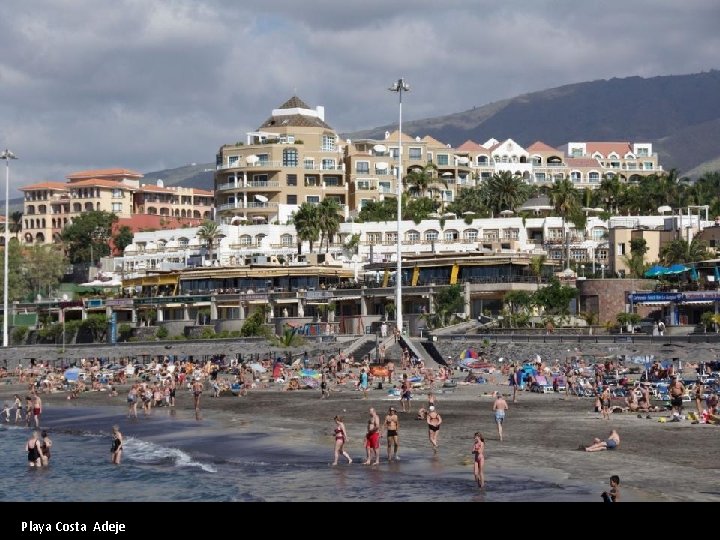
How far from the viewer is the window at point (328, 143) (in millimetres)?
121938

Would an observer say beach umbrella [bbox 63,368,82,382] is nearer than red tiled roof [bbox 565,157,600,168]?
Yes

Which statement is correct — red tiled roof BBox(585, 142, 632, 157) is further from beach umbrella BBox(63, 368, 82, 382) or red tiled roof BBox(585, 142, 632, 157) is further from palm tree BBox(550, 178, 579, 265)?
beach umbrella BBox(63, 368, 82, 382)

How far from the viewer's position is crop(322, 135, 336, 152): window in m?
122

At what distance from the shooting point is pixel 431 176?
4646 inches

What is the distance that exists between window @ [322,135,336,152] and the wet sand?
6976cm

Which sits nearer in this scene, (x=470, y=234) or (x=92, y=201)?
(x=470, y=234)

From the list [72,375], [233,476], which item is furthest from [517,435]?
[72,375]

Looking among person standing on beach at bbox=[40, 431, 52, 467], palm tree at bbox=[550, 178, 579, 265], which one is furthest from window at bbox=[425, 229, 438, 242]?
person standing on beach at bbox=[40, 431, 52, 467]

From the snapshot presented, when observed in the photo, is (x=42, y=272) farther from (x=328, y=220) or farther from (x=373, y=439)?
(x=373, y=439)

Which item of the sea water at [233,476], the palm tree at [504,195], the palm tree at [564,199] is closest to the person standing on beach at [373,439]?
the sea water at [233,476]

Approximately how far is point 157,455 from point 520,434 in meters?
10.6

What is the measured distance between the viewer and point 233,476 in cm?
2830
